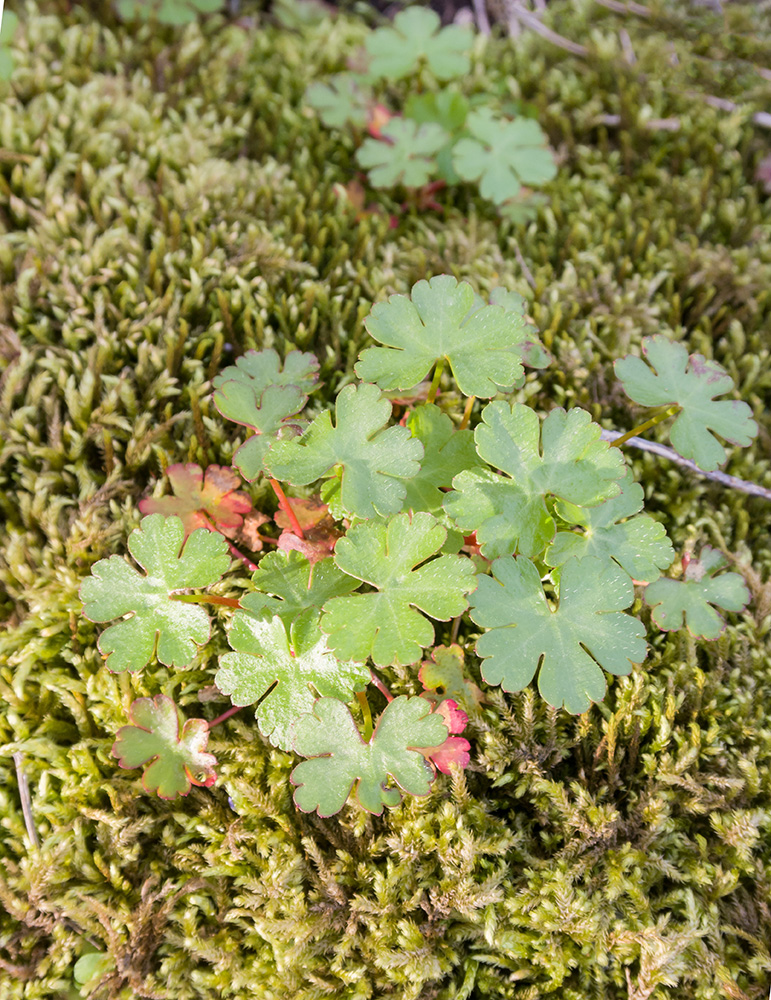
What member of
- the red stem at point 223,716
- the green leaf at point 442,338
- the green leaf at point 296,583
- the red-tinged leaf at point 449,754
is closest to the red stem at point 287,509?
the green leaf at point 296,583

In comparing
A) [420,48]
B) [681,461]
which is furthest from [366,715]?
[420,48]

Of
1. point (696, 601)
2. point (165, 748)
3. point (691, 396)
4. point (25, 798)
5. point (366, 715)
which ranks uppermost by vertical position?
point (691, 396)

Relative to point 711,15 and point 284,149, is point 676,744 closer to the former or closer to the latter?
point 284,149

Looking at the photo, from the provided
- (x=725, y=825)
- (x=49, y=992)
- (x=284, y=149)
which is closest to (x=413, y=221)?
(x=284, y=149)

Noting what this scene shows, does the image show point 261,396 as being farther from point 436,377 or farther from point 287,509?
point 436,377

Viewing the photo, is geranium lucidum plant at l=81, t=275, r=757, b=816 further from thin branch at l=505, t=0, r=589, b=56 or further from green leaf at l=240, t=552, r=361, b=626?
thin branch at l=505, t=0, r=589, b=56

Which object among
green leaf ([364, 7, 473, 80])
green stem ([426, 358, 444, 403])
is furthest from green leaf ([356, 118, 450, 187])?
green stem ([426, 358, 444, 403])
